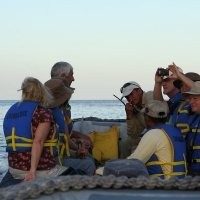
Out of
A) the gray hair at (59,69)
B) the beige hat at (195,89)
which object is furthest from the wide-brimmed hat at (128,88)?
the beige hat at (195,89)

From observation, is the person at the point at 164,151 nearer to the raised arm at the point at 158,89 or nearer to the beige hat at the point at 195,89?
the beige hat at the point at 195,89

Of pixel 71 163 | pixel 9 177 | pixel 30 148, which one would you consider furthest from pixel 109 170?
pixel 71 163

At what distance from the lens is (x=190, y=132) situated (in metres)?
4.86

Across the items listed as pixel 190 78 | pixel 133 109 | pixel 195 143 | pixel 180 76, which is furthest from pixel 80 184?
pixel 133 109

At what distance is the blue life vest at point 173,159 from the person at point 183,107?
0.57 meters

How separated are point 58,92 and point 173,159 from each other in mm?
1260

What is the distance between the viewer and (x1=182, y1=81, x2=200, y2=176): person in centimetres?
465

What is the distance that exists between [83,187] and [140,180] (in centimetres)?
26

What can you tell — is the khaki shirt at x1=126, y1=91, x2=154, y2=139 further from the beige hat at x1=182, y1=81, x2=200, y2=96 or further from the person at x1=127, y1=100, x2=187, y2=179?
the person at x1=127, y1=100, x2=187, y2=179

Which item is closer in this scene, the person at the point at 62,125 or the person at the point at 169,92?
the person at the point at 62,125

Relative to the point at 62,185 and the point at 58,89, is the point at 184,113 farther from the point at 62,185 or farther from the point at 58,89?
the point at 62,185

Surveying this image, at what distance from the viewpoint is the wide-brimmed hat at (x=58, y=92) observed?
4949mm

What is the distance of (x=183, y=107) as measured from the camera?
5.27m

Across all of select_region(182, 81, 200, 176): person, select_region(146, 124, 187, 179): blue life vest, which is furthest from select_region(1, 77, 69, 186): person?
select_region(182, 81, 200, 176): person
